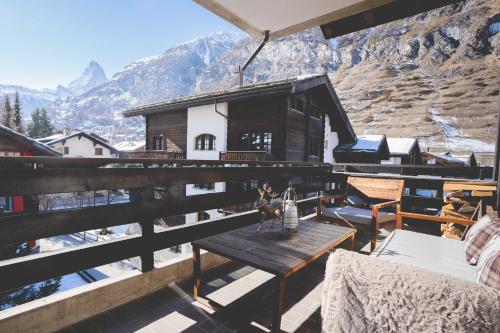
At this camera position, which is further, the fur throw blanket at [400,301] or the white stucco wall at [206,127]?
the white stucco wall at [206,127]

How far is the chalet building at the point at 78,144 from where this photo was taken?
27444 mm

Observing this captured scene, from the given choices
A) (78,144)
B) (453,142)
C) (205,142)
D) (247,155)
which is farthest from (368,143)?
(453,142)

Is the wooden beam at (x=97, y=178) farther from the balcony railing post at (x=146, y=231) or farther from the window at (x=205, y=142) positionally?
the window at (x=205, y=142)

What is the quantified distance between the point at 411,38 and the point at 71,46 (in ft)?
542

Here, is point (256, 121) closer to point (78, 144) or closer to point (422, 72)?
point (78, 144)

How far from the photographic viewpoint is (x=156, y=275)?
214 cm

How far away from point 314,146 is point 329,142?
6.50 feet

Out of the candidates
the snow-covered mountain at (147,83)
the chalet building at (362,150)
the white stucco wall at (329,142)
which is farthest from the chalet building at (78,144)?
the snow-covered mountain at (147,83)

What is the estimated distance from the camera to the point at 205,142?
12.5 metres

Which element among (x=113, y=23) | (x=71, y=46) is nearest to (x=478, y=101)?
(x=113, y=23)

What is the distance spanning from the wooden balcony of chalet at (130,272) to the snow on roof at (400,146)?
16771 mm

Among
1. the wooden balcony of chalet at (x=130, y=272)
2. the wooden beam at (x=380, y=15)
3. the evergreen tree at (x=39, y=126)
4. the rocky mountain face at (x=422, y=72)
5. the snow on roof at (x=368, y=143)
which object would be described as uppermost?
the rocky mountain face at (x=422, y=72)

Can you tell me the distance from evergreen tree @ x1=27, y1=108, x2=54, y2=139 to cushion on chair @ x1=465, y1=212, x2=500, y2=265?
55895mm

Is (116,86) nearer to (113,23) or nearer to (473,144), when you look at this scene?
(113,23)
